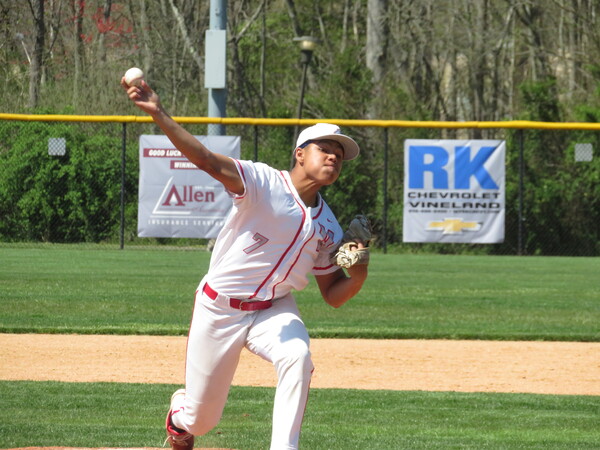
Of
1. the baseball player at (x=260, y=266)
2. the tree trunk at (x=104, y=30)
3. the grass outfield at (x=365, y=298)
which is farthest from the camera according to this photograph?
the tree trunk at (x=104, y=30)

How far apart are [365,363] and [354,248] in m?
4.50

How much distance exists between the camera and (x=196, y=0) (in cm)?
3105

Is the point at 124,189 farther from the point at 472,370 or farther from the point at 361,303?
the point at 472,370

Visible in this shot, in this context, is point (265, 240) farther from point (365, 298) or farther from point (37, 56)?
point (37, 56)

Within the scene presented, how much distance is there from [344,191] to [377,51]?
825 cm

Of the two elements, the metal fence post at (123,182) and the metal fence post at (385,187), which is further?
the metal fence post at (385,187)

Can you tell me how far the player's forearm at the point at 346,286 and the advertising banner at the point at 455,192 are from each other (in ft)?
40.2

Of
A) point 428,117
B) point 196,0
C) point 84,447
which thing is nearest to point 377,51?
point 428,117

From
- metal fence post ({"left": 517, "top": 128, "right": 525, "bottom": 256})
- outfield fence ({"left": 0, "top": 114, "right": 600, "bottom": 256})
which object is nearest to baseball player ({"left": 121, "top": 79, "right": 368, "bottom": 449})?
outfield fence ({"left": 0, "top": 114, "right": 600, "bottom": 256})

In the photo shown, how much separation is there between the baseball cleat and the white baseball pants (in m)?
0.09

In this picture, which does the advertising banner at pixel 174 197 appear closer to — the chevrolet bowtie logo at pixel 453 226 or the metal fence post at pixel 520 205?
the chevrolet bowtie logo at pixel 453 226

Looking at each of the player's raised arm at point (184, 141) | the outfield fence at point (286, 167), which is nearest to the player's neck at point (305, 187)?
the player's raised arm at point (184, 141)

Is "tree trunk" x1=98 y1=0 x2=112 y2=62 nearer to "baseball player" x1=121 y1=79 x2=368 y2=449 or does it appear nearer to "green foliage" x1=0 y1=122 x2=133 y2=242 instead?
"green foliage" x1=0 y1=122 x2=133 y2=242

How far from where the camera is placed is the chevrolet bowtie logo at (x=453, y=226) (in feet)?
55.4
